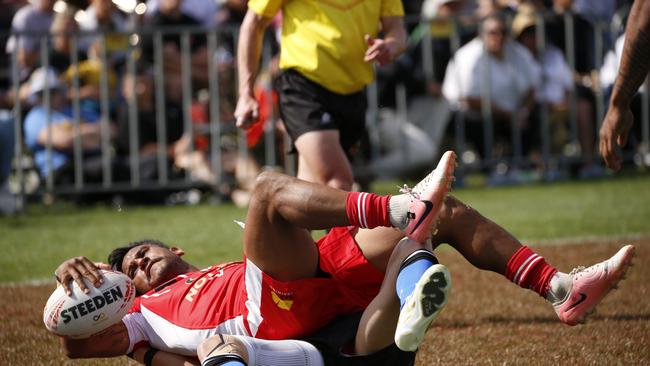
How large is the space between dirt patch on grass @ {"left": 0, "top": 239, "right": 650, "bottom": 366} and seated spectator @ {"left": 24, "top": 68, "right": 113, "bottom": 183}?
5310 millimetres

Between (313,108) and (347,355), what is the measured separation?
250 cm

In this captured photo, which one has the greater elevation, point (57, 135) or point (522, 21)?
point (522, 21)

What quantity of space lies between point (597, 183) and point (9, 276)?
7.97 metres

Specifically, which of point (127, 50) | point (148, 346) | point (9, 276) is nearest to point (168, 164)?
point (127, 50)

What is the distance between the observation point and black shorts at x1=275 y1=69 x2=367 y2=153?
6.61 m

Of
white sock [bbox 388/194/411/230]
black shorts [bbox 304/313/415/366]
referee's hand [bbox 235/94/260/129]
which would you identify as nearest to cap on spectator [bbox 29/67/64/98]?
referee's hand [bbox 235/94/260/129]

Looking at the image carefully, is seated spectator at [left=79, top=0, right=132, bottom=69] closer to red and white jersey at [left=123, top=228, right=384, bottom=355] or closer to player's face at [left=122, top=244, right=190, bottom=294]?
player's face at [left=122, top=244, right=190, bottom=294]

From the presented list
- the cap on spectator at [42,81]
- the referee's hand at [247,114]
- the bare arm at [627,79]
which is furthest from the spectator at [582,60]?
the bare arm at [627,79]

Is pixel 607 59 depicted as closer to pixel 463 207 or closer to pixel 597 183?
pixel 597 183

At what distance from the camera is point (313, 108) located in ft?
21.7

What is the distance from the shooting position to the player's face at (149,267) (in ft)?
17.0

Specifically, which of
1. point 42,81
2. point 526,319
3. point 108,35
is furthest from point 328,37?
point 42,81

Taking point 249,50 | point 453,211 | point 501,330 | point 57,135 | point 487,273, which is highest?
point 249,50

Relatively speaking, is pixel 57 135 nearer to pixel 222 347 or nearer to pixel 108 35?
pixel 108 35
